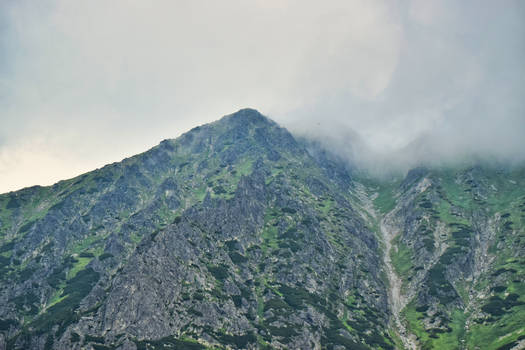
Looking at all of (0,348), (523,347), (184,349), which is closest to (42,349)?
(0,348)

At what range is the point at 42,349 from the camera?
198 metres

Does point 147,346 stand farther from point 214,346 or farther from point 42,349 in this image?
point 42,349

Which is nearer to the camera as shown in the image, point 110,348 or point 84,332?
point 110,348

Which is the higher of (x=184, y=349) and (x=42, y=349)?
(x=42, y=349)

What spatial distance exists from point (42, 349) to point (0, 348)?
1893 centimetres

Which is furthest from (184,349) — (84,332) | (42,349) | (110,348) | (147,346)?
(42,349)

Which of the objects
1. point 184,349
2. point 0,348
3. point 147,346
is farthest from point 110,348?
point 0,348

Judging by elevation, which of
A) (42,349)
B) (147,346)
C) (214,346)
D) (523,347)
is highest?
(42,349)

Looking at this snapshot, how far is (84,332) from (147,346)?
3324cm

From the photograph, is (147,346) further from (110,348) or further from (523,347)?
(523,347)

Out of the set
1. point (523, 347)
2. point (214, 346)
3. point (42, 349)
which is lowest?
point (523, 347)

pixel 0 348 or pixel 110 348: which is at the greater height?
pixel 0 348

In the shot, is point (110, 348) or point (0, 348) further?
point (0, 348)

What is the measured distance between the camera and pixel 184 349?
187125 mm
